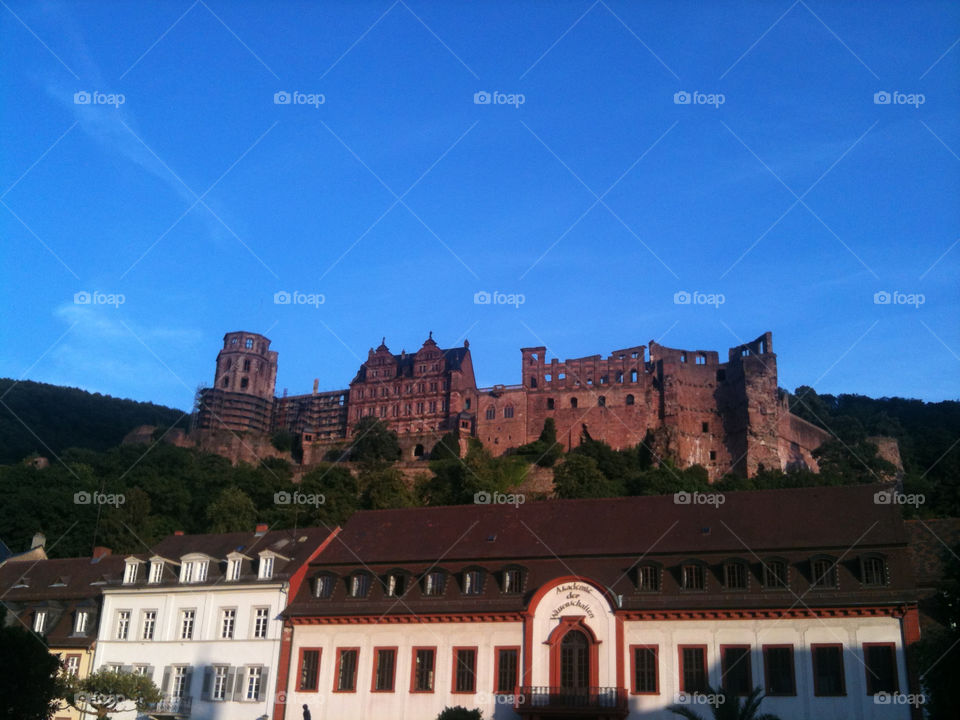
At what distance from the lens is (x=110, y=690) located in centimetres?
4266

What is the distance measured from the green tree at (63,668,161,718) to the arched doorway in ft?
58.5

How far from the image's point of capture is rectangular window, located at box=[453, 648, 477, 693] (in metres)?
41.3

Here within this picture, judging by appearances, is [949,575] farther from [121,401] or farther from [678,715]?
[121,401]

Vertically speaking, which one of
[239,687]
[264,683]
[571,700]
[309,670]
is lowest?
[571,700]

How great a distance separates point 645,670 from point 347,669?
13058 millimetres

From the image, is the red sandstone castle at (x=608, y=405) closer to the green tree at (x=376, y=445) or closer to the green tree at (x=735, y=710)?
the green tree at (x=376, y=445)

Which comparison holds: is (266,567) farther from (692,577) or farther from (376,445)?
(376,445)

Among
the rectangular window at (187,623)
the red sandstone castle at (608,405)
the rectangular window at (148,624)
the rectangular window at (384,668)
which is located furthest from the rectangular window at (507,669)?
the red sandstone castle at (608,405)

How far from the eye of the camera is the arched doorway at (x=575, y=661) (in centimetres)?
3991

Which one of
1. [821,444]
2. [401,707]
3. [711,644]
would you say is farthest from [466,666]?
[821,444]

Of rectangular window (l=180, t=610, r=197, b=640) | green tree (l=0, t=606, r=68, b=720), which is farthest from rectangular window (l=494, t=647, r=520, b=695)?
green tree (l=0, t=606, r=68, b=720)

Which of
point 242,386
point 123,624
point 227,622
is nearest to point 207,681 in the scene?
point 227,622

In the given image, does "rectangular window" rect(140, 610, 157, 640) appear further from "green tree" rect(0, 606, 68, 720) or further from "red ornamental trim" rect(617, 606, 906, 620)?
"red ornamental trim" rect(617, 606, 906, 620)

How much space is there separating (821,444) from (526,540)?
82.5m
